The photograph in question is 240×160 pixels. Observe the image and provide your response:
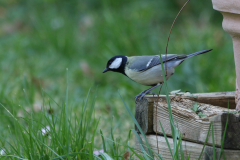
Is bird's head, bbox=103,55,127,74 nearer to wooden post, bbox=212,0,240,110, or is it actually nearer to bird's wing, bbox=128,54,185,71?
bird's wing, bbox=128,54,185,71

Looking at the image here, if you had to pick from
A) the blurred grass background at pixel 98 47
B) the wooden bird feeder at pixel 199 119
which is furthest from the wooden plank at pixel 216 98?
the blurred grass background at pixel 98 47

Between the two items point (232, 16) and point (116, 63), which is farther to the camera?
point (116, 63)

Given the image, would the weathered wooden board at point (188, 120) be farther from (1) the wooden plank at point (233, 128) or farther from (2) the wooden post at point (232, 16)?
(2) the wooden post at point (232, 16)

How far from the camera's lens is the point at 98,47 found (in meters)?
4.35

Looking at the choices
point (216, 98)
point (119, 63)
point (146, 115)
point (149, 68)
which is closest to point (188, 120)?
point (146, 115)

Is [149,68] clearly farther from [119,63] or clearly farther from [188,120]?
[188,120]

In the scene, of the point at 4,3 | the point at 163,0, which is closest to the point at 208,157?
the point at 163,0

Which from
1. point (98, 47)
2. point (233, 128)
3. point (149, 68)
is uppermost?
point (98, 47)

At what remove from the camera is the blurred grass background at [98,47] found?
322 centimetres

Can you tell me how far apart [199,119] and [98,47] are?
9.27 ft

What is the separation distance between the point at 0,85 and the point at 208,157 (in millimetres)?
2256

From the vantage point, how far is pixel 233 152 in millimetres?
1523

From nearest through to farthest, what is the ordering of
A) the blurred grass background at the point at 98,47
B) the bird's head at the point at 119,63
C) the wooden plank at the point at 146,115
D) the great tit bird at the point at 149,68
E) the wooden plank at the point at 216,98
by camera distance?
the wooden plank at the point at 146,115, the wooden plank at the point at 216,98, the great tit bird at the point at 149,68, the bird's head at the point at 119,63, the blurred grass background at the point at 98,47

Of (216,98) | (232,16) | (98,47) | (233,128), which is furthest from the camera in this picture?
(98,47)
